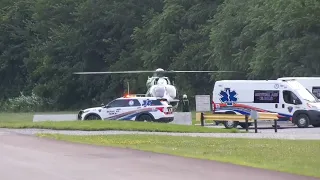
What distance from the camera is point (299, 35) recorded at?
56.1 meters

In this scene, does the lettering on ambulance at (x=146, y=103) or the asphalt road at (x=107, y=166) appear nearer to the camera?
the asphalt road at (x=107, y=166)

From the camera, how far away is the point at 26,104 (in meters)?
86.5

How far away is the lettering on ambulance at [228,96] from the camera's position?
40812mm

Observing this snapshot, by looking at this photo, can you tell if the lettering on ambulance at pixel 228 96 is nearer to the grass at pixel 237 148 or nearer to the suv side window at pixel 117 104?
the suv side window at pixel 117 104

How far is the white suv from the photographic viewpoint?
4303cm


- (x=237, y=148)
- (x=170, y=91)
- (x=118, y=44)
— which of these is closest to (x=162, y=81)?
(x=170, y=91)

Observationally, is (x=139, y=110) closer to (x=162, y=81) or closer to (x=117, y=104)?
(x=117, y=104)

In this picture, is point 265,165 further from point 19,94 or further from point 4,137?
point 19,94

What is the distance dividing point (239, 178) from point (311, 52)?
133ft

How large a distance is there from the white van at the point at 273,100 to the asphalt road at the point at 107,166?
58.9ft

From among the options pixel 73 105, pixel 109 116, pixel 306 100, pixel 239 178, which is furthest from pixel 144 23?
pixel 239 178

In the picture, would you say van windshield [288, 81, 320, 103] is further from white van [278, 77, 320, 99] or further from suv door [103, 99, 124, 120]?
suv door [103, 99, 124, 120]

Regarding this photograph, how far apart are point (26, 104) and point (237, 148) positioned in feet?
216

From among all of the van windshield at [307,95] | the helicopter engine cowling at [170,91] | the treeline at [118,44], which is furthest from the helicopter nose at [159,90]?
the van windshield at [307,95]
